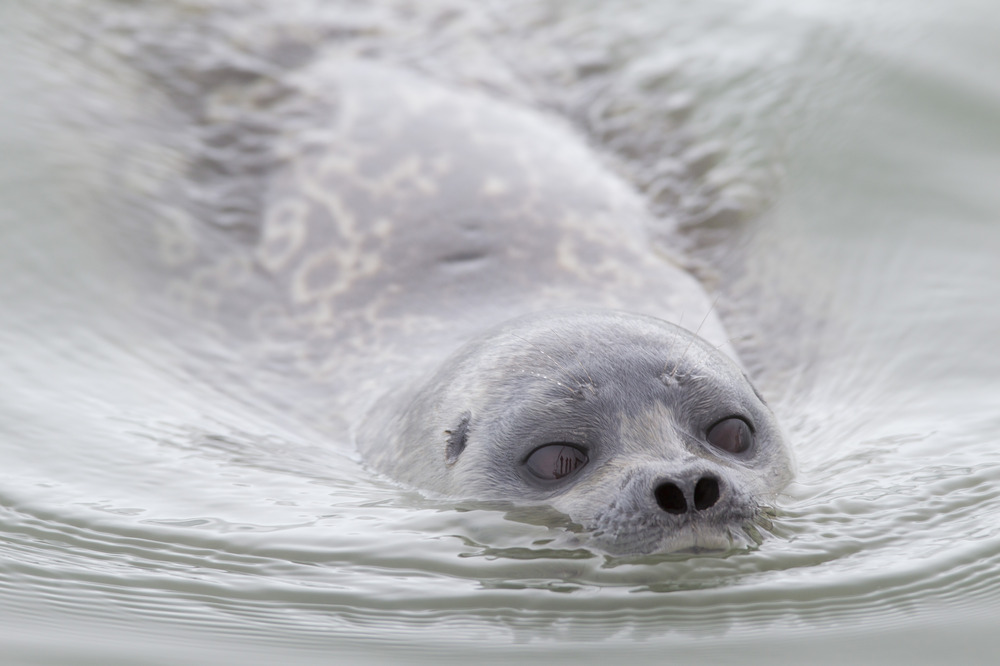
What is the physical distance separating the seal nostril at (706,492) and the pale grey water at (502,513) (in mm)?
157

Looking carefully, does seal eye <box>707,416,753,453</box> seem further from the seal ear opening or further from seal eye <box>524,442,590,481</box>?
the seal ear opening

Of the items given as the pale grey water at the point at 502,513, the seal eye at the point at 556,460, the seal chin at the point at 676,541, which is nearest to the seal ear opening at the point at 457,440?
the pale grey water at the point at 502,513

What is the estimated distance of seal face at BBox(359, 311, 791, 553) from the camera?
334 cm

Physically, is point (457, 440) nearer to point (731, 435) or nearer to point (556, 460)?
point (556, 460)

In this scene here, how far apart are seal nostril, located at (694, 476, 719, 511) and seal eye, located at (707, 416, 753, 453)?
1.50 feet

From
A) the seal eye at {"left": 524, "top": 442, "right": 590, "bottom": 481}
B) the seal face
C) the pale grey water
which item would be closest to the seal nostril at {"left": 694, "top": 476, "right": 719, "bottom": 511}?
the seal face

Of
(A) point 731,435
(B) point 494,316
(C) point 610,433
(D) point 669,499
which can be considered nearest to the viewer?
(D) point 669,499

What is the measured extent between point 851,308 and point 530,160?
1567 mm

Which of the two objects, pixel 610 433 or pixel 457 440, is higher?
pixel 457 440

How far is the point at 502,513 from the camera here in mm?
3666

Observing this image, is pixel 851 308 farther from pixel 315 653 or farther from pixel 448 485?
pixel 315 653

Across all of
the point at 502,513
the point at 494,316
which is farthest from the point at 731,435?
the point at 494,316

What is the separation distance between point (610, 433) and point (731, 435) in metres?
0.40

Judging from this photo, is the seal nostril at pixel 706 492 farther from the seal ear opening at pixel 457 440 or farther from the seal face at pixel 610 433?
the seal ear opening at pixel 457 440
